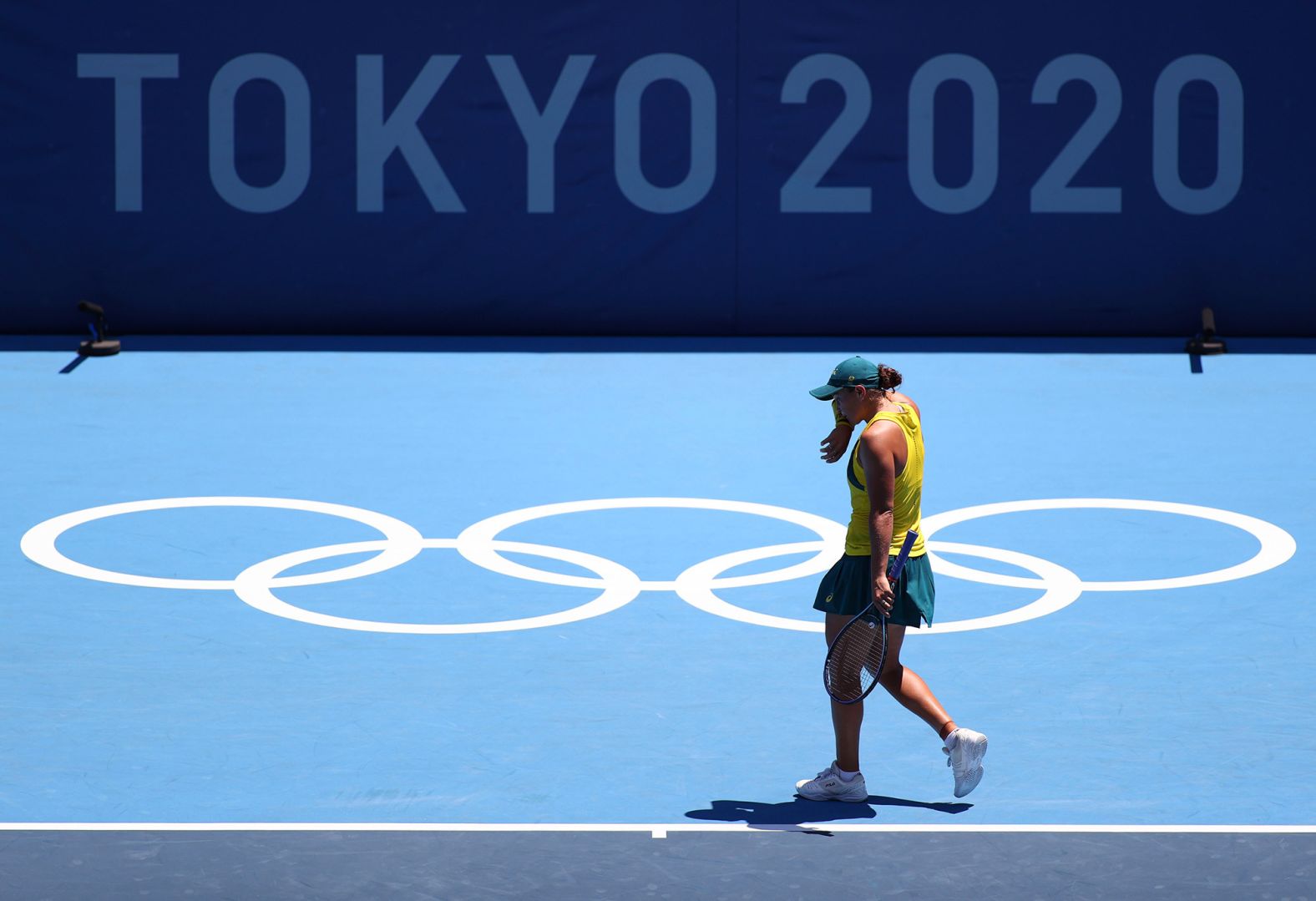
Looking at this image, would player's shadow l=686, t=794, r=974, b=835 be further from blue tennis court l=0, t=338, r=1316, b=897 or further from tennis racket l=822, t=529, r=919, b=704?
tennis racket l=822, t=529, r=919, b=704

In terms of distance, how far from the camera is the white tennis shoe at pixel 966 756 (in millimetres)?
6391

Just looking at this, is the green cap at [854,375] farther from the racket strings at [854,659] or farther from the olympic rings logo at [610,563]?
the olympic rings logo at [610,563]

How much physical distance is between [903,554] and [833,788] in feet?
2.87

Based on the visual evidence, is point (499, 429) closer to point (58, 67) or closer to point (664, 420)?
point (664, 420)

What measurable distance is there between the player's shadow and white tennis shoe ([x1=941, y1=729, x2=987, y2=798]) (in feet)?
0.39

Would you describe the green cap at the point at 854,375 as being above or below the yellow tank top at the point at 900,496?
above

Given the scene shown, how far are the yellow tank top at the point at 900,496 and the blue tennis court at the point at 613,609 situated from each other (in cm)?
94

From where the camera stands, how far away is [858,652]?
A: 21.4 feet

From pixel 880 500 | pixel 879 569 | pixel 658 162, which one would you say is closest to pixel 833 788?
pixel 879 569

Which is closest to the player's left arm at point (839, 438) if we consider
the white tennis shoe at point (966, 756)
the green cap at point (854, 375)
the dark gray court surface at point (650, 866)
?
the green cap at point (854, 375)

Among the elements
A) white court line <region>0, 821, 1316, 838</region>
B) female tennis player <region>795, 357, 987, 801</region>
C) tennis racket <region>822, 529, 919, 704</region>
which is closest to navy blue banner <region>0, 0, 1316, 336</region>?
female tennis player <region>795, 357, 987, 801</region>

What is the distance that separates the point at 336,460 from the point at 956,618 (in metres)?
5.45

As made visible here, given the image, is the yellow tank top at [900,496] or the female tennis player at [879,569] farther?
the yellow tank top at [900,496]

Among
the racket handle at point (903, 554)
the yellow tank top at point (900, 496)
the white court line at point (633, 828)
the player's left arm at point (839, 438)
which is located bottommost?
the white court line at point (633, 828)
